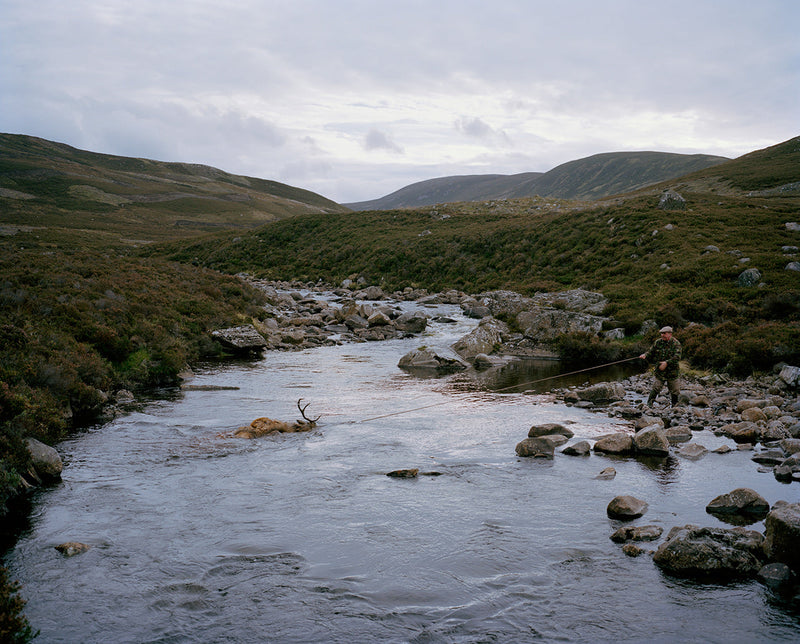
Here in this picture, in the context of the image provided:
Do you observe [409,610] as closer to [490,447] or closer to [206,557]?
[206,557]

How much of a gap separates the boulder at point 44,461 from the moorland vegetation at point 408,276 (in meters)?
0.35

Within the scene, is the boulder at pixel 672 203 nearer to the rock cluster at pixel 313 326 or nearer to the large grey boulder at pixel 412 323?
the rock cluster at pixel 313 326

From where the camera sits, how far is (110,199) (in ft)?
450

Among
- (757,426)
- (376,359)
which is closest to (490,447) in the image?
(757,426)

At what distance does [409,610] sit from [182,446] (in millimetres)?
7711

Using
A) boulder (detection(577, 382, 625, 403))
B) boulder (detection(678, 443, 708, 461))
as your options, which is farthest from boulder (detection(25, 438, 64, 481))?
boulder (detection(577, 382, 625, 403))

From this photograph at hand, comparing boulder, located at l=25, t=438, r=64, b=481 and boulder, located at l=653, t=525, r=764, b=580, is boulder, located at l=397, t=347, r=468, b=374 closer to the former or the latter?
boulder, located at l=25, t=438, r=64, b=481

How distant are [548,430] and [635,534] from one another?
511cm

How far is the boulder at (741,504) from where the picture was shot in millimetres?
8422

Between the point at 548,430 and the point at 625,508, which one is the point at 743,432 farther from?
the point at 625,508

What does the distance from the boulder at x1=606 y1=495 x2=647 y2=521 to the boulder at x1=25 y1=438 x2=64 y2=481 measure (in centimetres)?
996

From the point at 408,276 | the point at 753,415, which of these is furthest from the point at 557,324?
the point at 408,276

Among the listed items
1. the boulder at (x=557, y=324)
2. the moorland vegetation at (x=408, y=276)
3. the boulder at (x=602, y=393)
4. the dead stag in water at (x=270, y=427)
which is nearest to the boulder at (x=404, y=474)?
the dead stag in water at (x=270, y=427)

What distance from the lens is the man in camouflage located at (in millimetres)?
14750
